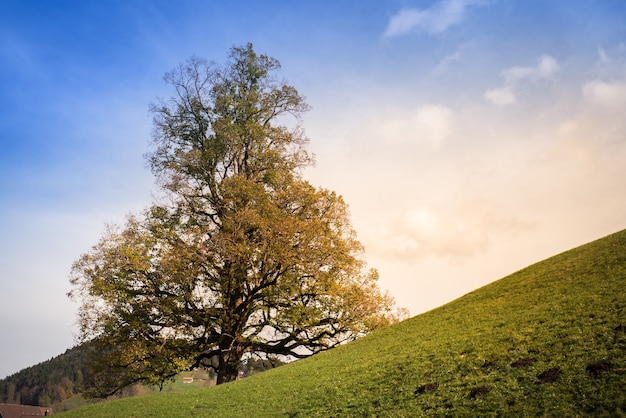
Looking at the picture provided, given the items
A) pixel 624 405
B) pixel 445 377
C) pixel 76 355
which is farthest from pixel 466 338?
pixel 76 355

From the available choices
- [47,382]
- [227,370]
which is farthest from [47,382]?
[227,370]

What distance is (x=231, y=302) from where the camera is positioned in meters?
38.5

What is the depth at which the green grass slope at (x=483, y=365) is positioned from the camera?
579 inches

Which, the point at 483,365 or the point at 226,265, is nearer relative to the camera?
the point at 483,365

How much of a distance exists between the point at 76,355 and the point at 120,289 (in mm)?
103421

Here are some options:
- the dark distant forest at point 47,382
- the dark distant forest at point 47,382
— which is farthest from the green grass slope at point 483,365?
the dark distant forest at point 47,382

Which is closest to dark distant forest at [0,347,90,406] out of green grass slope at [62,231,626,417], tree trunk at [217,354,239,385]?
tree trunk at [217,354,239,385]

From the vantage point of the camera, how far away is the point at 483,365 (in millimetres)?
18094

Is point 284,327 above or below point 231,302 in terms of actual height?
below

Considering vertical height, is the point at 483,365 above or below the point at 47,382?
below

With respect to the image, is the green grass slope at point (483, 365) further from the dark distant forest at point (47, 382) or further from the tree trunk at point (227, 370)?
the dark distant forest at point (47, 382)

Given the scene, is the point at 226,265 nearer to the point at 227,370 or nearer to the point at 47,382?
the point at 227,370

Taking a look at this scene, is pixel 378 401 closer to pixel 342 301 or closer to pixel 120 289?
pixel 342 301

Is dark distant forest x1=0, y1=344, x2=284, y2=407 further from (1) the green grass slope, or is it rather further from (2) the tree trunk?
(1) the green grass slope
